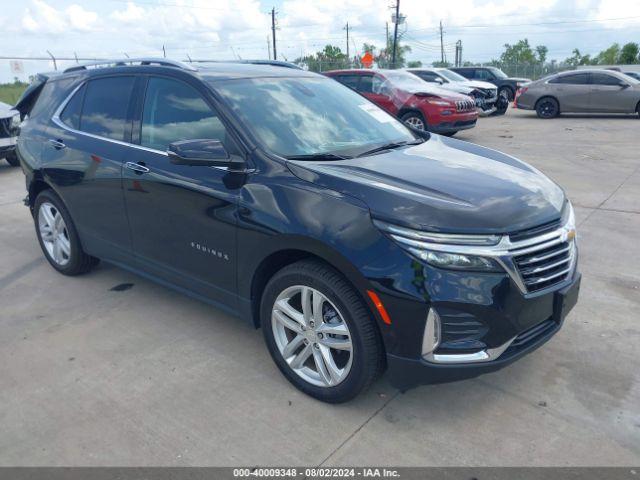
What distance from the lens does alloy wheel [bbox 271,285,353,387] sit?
2977mm

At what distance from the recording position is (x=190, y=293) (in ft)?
12.5

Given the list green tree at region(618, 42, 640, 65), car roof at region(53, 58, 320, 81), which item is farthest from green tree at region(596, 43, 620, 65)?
car roof at region(53, 58, 320, 81)

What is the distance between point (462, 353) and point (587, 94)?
55.9 ft

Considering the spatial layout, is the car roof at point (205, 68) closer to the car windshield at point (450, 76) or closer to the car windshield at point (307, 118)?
the car windshield at point (307, 118)

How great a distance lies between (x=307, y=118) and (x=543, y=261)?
68.0 inches

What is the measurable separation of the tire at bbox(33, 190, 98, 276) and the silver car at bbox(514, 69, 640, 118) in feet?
54.1

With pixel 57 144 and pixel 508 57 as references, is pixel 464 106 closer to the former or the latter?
pixel 57 144

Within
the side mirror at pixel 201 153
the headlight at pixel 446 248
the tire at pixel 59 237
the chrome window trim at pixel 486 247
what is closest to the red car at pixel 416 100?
the tire at pixel 59 237

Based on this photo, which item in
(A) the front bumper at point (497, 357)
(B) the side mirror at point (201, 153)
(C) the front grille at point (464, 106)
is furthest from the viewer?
(C) the front grille at point (464, 106)

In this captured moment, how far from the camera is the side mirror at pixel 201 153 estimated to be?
3182mm

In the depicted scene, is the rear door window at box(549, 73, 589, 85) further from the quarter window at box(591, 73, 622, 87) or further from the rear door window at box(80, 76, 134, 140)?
the rear door window at box(80, 76, 134, 140)

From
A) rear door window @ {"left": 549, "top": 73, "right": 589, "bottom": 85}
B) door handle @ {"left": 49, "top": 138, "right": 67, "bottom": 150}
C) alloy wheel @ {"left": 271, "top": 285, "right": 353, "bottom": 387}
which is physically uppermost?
rear door window @ {"left": 549, "top": 73, "right": 589, "bottom": 85}

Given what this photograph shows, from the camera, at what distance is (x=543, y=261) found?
9.29 ft

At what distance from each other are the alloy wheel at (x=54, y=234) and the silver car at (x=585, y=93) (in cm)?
1657
